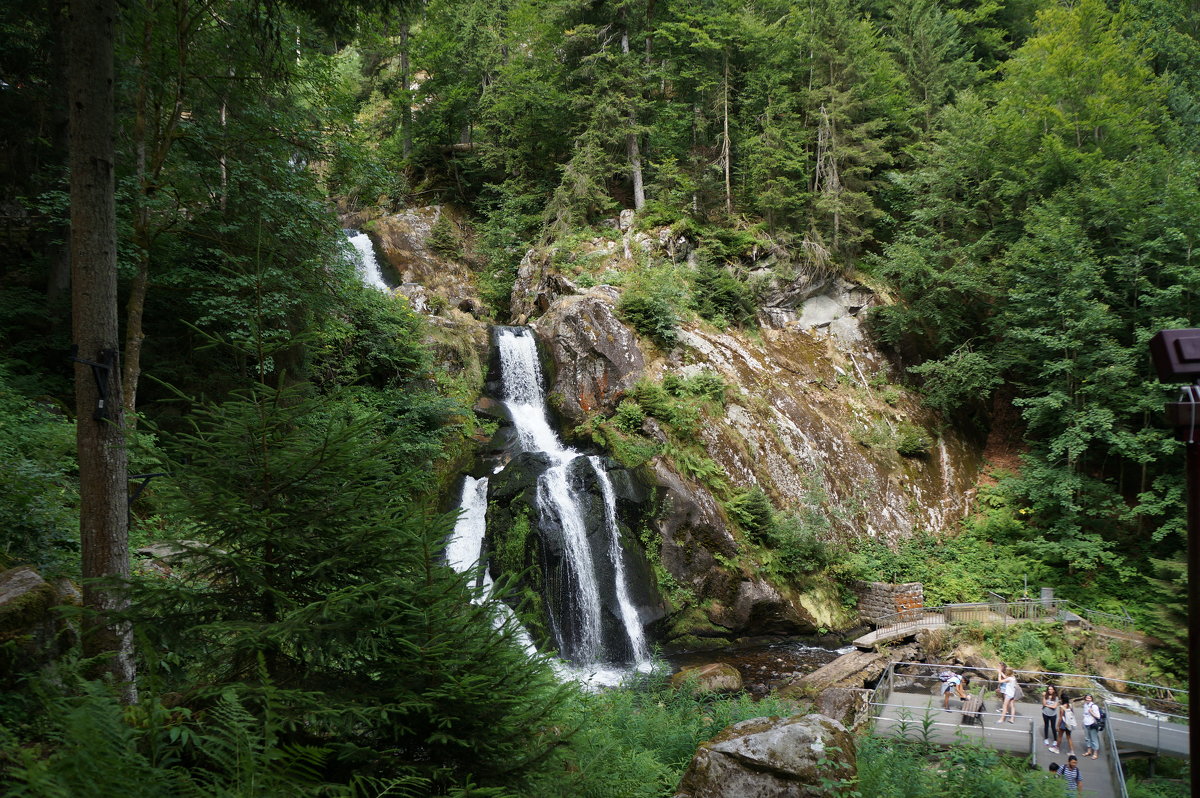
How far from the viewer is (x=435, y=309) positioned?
21047mm

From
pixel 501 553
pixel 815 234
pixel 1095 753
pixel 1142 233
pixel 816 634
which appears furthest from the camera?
pixel 815 234

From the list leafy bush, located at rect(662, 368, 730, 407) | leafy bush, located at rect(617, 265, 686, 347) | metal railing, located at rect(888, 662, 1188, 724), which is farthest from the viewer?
leafy bush, located at rect(617, 265, 686, 347)

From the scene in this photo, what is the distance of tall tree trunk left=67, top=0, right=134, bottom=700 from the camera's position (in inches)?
179

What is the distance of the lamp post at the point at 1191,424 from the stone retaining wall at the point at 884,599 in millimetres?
14219

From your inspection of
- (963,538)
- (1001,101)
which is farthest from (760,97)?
(963,538)

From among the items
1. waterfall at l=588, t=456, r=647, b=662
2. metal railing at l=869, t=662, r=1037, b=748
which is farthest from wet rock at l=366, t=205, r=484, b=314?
metal railing at l=869, t=662, r=1037, b=748

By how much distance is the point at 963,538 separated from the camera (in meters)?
18.0

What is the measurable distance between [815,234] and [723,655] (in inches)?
655

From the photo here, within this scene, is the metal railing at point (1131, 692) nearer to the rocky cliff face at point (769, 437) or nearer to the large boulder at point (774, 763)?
the rocky cliff face at point (769, 437)

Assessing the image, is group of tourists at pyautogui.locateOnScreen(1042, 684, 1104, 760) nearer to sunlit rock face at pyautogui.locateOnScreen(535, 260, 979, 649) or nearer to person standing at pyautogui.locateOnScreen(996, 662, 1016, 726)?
person standing at pyautogui.locateOnScreen(996, 662, 1016, 726)

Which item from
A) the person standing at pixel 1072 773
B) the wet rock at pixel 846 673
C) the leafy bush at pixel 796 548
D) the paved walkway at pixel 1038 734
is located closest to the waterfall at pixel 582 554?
the wet rock at pixel 846 673

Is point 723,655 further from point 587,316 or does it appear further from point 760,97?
point 760,97

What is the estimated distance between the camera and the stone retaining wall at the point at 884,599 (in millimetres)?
15289

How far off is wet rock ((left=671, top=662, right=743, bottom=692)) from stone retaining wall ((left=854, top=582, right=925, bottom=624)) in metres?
5.53
